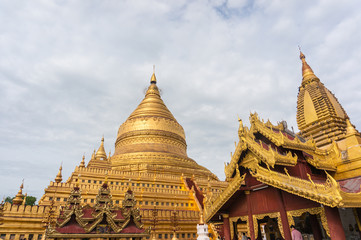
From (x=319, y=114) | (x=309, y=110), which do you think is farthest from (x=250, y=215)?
(x=309, y=110)

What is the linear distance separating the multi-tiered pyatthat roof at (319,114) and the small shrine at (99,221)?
1558 cm

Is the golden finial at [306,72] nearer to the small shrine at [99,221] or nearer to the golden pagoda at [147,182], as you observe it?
the golden pagoda at [147,182]

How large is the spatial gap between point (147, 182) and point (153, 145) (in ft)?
30.7

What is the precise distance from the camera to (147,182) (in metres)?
22.6

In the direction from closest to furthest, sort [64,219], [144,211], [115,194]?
1. [64,219]
2. [144,211]
3. [115,194]

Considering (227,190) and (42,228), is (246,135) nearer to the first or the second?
(227,190)

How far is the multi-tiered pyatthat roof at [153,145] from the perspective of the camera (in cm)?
2702

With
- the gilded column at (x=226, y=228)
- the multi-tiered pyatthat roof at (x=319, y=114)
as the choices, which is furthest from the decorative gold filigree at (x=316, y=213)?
the multi-tiered pyatthat roof at (x=319, y=114)

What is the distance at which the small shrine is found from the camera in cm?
900

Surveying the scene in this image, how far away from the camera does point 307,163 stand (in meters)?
9.61

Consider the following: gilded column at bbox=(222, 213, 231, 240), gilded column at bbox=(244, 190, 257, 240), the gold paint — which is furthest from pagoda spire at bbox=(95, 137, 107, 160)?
gilded column at bbox=(244, 190, 257, 240)

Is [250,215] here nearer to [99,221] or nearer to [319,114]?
[99,221]

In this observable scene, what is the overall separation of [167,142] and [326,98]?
21.0 m

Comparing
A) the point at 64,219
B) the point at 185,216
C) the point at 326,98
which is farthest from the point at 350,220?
the point at 326,98
